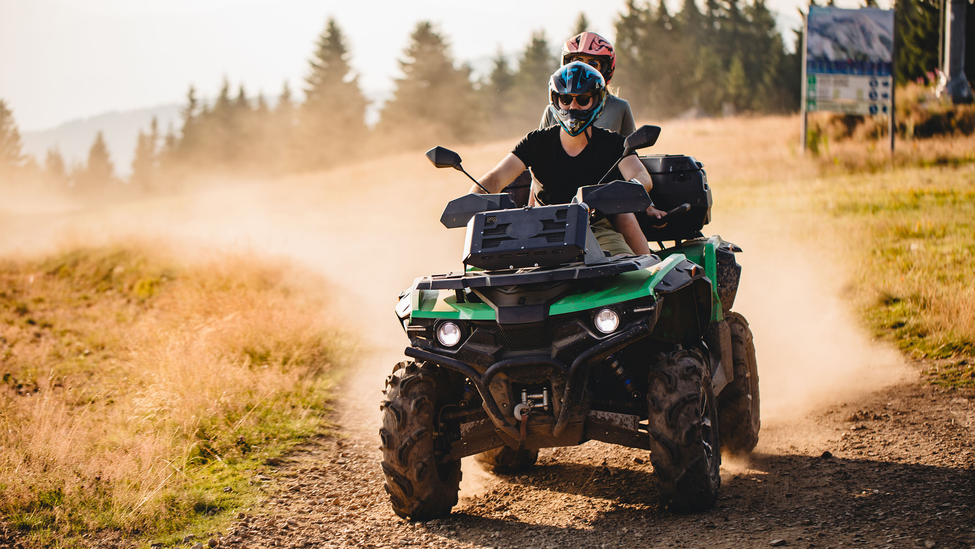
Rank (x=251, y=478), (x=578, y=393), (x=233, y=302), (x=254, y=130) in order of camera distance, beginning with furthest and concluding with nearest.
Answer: (x=254, y=130), (x=233, y=302), (x=251, y=478), (x=578, y=393)

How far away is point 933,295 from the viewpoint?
9633 mm


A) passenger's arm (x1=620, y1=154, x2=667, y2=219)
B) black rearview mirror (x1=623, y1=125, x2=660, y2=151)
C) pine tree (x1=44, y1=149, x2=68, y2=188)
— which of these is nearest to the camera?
black rearview mirror (x1=623, y1=125, x2=660, y2=151)

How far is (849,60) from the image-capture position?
22.2 m

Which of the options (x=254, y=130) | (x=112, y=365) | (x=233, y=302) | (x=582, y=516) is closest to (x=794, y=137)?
(x=233, y=302)

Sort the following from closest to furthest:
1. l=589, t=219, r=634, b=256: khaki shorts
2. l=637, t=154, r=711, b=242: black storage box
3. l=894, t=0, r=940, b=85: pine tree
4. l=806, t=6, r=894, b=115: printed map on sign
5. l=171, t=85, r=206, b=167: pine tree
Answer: l=589, t=219, r=634, b=256: khaki shorts
l=637, t=154, r=711, b=242: black storage box
l=806, t=6, r=894, b=115: printed map on sign
l=894, t=0, r=940, b=85: pine tree
l=171, t=85, r=206, b=167: pine tree

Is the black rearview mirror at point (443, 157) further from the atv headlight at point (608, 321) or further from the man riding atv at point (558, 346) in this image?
the atv headlight at point (608, 321)

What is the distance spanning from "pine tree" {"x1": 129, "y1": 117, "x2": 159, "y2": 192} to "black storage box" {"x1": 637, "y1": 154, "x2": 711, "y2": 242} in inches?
3882

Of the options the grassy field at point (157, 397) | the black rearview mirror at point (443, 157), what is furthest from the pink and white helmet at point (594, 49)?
the grassy field at point (157, 397)

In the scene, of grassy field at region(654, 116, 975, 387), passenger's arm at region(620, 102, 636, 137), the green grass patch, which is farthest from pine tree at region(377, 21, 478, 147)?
passenger's arm at region(620, 102, 636, 137)

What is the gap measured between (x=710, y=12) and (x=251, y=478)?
8765cm

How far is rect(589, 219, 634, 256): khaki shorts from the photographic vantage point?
5.41m

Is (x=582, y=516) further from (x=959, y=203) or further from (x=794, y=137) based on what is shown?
(x=794, y=137)

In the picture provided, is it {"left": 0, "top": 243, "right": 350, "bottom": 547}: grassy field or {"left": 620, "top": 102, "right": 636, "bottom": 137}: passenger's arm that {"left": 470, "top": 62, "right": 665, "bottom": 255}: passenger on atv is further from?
{"left": 0, "top": 243, "right": 350, "bottom": 547}: grassy field

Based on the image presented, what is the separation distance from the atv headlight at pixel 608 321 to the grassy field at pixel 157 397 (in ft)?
9.41
